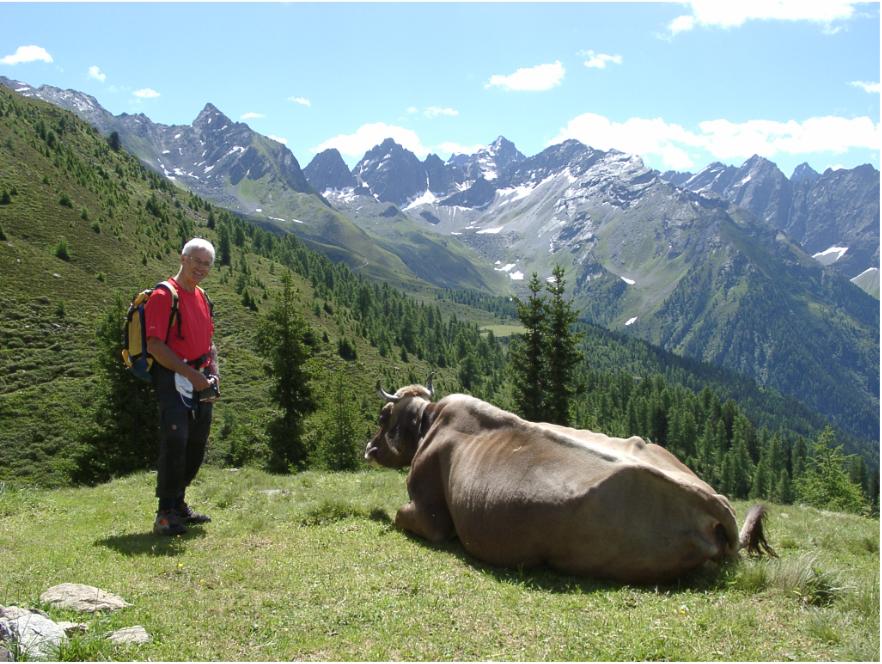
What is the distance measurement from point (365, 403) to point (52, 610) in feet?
276

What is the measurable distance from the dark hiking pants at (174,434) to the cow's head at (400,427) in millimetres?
3295

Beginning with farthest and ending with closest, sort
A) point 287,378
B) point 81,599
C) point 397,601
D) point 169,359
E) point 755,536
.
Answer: point 287,378 < point 169,359 < point 755,536 < point 397,601 < point 81,599

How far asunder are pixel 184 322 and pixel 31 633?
5.27 meters

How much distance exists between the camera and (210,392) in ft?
31.1

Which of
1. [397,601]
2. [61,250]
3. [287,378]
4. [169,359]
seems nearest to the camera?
[397,601]

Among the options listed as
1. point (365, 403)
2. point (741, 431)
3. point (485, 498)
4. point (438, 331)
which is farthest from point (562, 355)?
point (438, 331)

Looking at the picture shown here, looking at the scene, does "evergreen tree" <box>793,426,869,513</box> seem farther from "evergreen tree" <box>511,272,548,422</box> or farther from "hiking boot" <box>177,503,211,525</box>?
"hiking boot" <box>177,503,211,525</box>

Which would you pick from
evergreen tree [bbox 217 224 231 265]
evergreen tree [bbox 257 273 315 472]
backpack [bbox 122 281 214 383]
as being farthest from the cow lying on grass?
evergreen tree [bbox 217 224 231 265]

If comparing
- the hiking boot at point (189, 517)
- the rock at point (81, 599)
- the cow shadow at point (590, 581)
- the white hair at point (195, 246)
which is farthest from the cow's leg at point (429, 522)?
the white hair at point (195, 246)

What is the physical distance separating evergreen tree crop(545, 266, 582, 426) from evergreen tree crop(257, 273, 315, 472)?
53.5 ft

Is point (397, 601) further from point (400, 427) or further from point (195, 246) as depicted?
point (195, 246)

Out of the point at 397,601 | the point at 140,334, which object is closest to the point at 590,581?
the point at 397,601

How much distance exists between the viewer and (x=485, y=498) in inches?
329

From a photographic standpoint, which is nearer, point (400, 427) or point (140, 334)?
point (140, 334)
